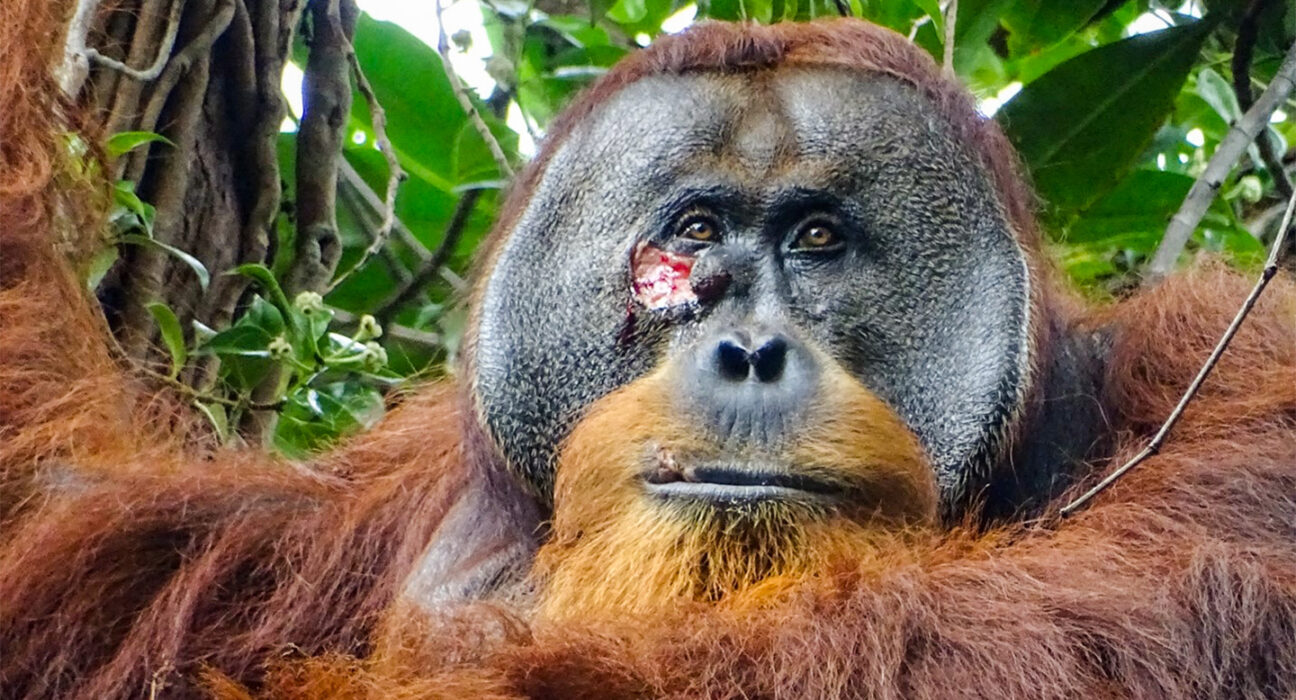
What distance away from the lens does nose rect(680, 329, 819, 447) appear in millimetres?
2486

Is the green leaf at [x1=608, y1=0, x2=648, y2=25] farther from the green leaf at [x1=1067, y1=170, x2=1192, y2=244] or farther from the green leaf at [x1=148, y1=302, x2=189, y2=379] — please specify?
the green leaf at [x1=148, y1=302, x2=189, y2=379]

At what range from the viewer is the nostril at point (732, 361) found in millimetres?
2525

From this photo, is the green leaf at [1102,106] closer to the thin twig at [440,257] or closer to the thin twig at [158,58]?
the thin twig at [440,257]

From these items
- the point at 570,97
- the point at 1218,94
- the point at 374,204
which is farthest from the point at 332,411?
the point at 1218,94

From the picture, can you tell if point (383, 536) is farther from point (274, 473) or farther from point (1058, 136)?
point (1058, 136)

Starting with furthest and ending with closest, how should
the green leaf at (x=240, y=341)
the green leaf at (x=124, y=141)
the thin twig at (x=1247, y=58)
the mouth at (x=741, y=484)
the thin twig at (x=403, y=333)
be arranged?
the thin twig at (x=403, y=333), the thin twig at (x=1247, y=58), the green leaf at (x=240, y=341), the green leaf at (x=124, y=141), the mouth at (x=741, y=484)


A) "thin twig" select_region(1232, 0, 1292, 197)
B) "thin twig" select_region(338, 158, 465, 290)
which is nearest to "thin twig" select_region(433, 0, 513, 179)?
"thin twig" select_region(338, 158, 465, 290)

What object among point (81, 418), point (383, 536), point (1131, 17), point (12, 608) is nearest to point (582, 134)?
point (383, 536)

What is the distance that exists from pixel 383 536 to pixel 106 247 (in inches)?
28.0

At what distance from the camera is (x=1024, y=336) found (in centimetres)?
272

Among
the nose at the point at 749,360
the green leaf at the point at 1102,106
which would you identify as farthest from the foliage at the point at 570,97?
the nose at the point at 749,360

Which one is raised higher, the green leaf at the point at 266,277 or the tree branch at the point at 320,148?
the tree branch at the point at 320,148

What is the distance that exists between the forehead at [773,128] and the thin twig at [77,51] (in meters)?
0.88

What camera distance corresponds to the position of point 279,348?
3.22 metres
